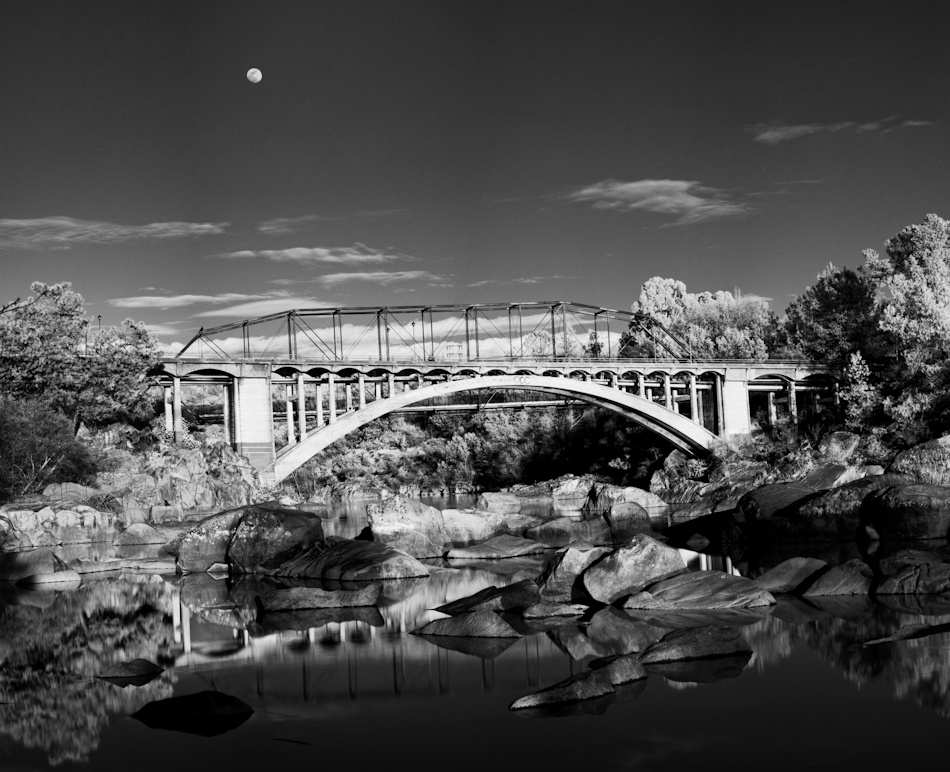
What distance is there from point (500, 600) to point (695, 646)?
540cm

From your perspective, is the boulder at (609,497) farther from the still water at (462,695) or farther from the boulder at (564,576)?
the still water at (462,695)

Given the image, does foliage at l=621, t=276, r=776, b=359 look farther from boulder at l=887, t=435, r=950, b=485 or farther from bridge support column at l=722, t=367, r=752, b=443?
boulder at l=887, t=435, r=950, b=485

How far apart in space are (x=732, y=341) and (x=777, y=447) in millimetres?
18402

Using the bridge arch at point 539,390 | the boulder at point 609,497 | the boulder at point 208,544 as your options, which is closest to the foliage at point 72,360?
the bridge arch at point 539,390

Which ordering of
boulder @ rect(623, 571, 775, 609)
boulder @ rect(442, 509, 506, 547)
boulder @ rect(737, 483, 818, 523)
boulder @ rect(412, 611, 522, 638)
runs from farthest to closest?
boulder @ rect(737, 483, 818, 523), boulder @ rect(442, 509, 506, 547), boulder @ rect(623, 571, 775, 609), boulder @ rect(412, 611, 522, 638)

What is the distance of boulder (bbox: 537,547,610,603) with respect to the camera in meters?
19.5

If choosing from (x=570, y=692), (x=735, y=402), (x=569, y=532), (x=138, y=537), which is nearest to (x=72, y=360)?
(x=138, y=537)

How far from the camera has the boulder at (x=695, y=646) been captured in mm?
14062

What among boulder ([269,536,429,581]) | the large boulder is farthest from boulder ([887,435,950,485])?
boulder ([269,536,429,581])

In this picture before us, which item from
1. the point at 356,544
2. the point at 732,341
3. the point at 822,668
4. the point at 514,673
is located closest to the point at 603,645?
the point at 514,673

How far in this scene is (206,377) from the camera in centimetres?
4850

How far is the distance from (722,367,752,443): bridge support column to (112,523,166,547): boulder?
1440 inches

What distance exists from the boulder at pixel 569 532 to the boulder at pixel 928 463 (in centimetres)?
1367

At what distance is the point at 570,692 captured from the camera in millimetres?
12359
